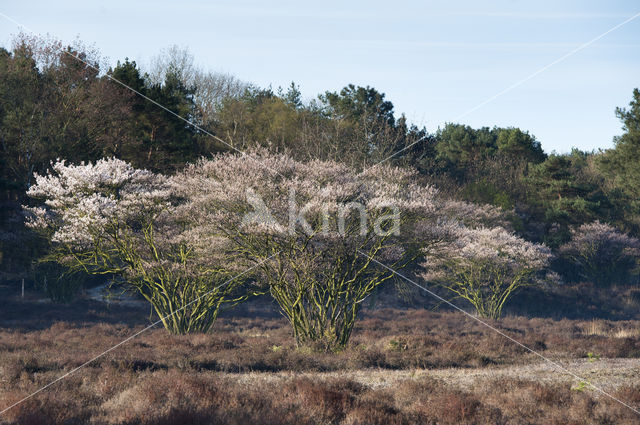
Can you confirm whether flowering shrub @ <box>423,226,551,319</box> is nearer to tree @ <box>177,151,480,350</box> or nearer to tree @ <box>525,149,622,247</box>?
tree @ <box>177,151,480,350</box>

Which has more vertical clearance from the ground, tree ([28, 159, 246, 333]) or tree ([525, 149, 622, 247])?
tree ([525, 149, 622, 247])

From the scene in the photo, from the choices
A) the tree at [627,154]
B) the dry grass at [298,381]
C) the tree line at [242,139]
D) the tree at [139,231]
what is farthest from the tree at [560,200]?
the tree at [139,231]

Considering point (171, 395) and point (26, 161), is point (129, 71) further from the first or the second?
point (171, 395)

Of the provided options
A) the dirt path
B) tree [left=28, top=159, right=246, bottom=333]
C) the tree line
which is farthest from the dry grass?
the tree line

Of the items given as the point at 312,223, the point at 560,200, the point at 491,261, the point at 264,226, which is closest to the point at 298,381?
the point at 264,226

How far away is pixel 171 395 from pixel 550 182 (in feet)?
173

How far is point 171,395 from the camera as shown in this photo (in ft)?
34.0

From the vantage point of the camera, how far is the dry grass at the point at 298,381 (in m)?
9.68

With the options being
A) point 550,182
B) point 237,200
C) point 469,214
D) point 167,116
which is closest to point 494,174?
point 550,182

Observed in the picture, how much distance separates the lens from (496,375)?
577 inches

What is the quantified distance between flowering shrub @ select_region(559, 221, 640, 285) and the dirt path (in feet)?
126

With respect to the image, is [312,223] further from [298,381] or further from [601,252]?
[601,252]

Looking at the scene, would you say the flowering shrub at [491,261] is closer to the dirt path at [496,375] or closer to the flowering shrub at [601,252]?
the dirt path at [496,375]

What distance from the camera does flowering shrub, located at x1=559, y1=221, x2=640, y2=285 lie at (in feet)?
173
